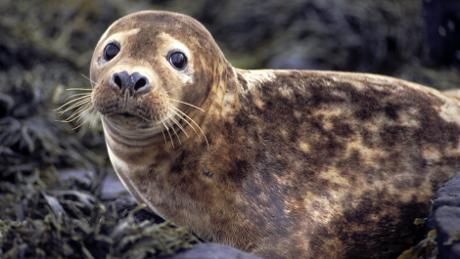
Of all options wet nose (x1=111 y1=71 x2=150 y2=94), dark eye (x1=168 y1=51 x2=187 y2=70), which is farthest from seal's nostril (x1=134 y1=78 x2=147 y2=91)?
dark eye (x1=168 y1=51 x2=187 y2=70)

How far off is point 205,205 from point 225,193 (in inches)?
4.9

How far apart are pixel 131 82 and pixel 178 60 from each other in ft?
1.30

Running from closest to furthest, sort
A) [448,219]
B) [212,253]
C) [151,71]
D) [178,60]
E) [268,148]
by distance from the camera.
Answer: [212,253]
[448,219]
[151,71]
[178,60]
[268,148]

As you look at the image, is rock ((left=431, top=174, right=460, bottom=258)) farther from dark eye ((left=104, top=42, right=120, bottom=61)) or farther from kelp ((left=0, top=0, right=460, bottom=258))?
dark eye ((left=104, top=42, right=120, bottom=61))

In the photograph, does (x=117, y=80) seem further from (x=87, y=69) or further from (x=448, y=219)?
(x=87, y=69)

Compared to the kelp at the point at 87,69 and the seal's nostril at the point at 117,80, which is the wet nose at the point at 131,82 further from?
the kelp at the point at 87,69

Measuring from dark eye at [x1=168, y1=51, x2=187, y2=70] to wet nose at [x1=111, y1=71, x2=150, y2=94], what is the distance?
0.30m

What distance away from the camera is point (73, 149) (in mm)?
8078

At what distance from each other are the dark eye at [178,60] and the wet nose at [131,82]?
297 millimetres

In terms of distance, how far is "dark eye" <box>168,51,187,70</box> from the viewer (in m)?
4.87

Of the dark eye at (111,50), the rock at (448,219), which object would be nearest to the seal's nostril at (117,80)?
the dark eye at (111,50)

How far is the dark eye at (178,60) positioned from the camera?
Answer: 487 cm

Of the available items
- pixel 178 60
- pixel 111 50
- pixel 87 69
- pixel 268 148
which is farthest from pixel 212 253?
pixel 87 69

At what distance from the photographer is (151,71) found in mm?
4707
